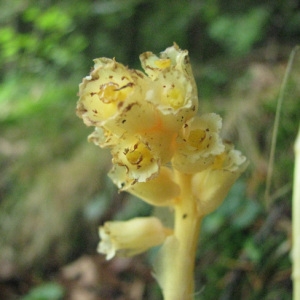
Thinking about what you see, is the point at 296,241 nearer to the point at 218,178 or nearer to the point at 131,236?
the point at 218,178

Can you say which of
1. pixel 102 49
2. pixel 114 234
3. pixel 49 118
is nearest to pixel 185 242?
pixel 114 234

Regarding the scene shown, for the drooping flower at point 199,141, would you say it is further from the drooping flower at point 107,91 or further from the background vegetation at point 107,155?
the background vegetation at point 107,155

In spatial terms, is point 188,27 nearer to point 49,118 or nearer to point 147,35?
point 147,35

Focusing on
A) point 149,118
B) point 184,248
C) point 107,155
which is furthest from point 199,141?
point 107,155

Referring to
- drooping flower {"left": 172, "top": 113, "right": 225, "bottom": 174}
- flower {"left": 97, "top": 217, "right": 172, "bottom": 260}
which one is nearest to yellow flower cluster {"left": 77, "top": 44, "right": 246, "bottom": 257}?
drooping flower {"left": 172, "top": 113, "right": 225, "bottom": 174}

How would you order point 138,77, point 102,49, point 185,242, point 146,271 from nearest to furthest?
point 138,77
point 185,242
point 146,271
point 102,49

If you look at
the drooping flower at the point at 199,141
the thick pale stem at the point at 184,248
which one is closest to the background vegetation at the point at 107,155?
the thick pale stem at the point at 184,248
